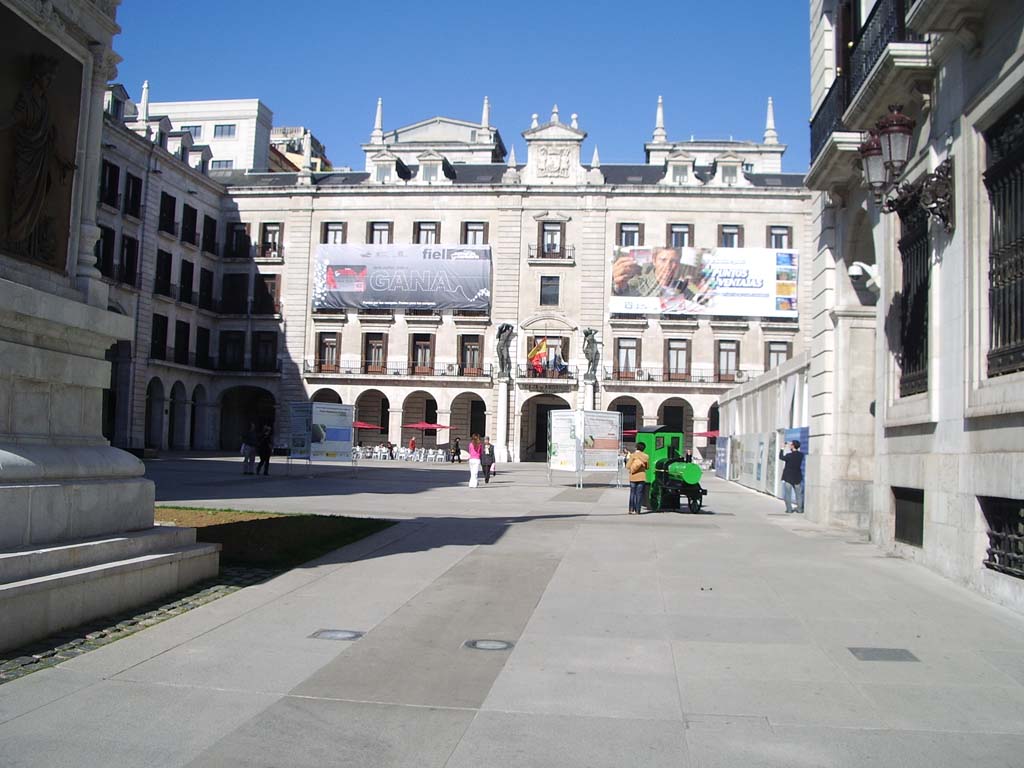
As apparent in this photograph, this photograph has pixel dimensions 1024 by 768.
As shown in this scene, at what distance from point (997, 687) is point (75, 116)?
903cm

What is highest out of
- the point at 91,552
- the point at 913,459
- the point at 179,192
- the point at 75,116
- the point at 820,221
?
the point at 179,192

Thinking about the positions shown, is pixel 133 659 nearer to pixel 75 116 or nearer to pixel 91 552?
pixel 91 552

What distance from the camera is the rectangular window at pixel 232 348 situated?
193 feet

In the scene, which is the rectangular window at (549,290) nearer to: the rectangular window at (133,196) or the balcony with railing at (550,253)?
the balcony with railing at (550,253)

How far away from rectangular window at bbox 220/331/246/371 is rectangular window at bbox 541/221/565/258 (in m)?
19.9

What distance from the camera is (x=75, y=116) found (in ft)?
28.8

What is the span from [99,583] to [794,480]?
15.8 meters

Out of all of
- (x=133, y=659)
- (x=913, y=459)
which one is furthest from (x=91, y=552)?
(x=913, y=459)

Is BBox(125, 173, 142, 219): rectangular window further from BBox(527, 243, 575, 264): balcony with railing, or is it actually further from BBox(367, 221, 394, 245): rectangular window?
BBox(527, 243, 575, 264): balcony with railing

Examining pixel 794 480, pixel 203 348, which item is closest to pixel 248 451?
pixel 794 480

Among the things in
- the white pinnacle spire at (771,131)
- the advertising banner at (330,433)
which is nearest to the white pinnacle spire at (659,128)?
the white pinnacle spire at (771,131)

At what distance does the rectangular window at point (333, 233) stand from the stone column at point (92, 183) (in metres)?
49.6

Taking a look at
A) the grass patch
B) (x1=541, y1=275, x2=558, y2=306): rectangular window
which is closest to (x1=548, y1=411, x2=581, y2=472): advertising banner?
the grass patch

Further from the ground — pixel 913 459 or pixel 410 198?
pixel 410 198
